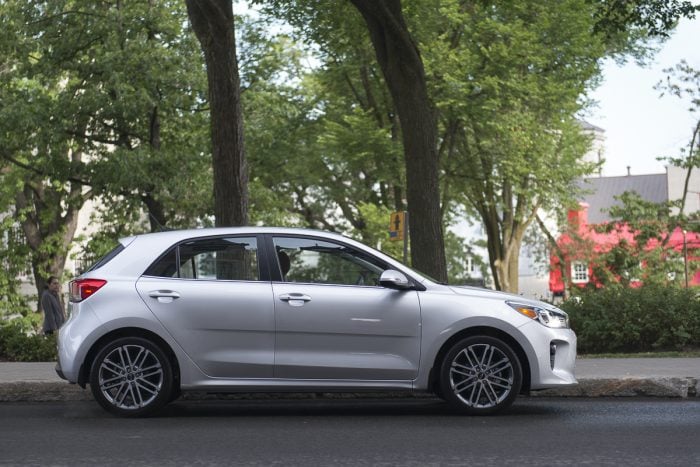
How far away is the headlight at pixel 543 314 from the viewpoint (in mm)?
10203

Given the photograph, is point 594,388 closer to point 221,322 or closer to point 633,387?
point 633,387

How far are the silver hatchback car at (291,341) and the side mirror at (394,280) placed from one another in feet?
0.04

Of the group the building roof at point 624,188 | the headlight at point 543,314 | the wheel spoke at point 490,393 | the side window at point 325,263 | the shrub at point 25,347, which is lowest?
the wheel spoke at point 490,393

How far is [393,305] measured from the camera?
1007cm

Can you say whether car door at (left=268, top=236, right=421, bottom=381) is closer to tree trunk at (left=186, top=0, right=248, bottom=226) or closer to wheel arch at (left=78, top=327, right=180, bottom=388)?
wheel arch at (left=78, top=327, right=180, bottom=388)

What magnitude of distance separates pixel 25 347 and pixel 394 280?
31.3 feet

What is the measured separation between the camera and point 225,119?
1620 cm

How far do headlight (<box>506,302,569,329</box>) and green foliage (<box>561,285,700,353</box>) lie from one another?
7.78 meters

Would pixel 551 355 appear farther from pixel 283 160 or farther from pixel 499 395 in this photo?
pixel 283 160

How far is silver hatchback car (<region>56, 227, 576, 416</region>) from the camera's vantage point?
32.8 feet

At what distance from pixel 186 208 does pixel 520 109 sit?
34.5ft

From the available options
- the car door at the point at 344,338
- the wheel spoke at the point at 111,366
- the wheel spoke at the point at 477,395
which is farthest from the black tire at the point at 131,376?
the wheel spoke at the point at 477,395

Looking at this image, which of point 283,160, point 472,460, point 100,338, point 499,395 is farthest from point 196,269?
point 283,160

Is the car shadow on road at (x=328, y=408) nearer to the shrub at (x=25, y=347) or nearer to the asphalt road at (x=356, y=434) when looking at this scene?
the asphalt road at (x=356, y=434)
